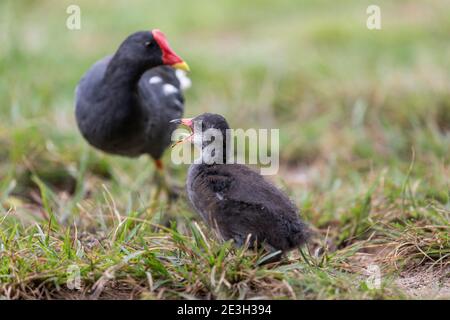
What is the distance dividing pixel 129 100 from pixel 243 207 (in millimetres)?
1358

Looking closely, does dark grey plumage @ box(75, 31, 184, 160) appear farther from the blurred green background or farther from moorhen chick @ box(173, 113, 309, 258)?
moorhen chick @ box(173, 113, 309, 258)

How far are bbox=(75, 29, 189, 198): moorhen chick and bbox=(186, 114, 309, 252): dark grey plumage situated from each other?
1041 millimetres

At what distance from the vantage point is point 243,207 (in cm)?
317

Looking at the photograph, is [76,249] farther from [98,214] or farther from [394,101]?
[394,101]

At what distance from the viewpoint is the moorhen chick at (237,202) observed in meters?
3.14

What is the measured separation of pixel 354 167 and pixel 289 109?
1.40 meters

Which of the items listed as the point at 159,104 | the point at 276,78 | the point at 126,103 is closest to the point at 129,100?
the point at 126,103

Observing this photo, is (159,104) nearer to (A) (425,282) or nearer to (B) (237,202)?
(B) (237,202)

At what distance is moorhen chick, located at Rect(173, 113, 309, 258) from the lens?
10.3ft

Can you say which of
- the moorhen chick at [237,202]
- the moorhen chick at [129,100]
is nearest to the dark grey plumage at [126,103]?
the moorhen chick at [129,100]

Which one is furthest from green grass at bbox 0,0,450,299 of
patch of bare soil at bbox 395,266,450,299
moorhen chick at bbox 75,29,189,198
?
moorhen chick at bbox 75,29,189,198
